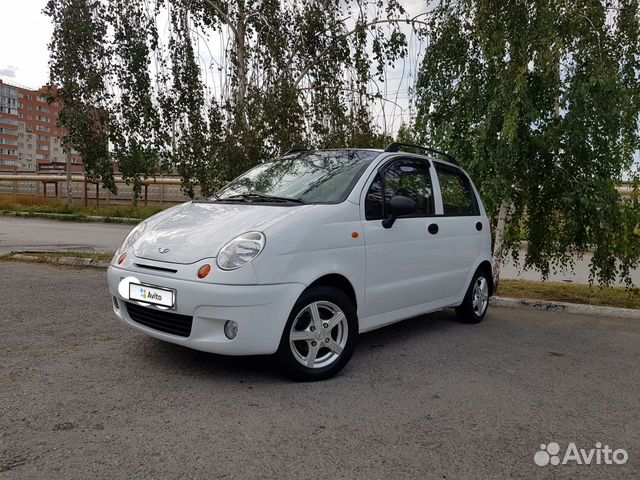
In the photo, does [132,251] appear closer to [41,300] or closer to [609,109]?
[41,300]

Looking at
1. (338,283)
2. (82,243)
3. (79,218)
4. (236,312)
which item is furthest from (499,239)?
(79,218)

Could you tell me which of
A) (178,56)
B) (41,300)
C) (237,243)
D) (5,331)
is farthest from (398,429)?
(178,56)

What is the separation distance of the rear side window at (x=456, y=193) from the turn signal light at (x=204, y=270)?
9.02 feet

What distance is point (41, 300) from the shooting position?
250 inches

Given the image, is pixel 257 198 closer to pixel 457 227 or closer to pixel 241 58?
pixel 457 227

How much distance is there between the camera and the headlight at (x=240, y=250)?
379 centimetres

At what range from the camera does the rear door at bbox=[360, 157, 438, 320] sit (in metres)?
4.61

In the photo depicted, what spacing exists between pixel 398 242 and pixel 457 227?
47.2 inches

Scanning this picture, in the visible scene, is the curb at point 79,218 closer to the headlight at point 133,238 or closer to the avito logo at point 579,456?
the headlight at point 133,238

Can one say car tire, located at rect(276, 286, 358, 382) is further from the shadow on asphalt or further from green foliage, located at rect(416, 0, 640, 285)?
green foliage, located at rect(416, 0, 640, 285)

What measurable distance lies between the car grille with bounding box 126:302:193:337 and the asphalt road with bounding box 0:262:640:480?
0.33 m

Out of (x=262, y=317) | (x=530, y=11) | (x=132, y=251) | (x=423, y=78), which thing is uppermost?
(x=530, y=11)

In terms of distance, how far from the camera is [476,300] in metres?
6.33

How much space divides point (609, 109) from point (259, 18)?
5591 millimetres
